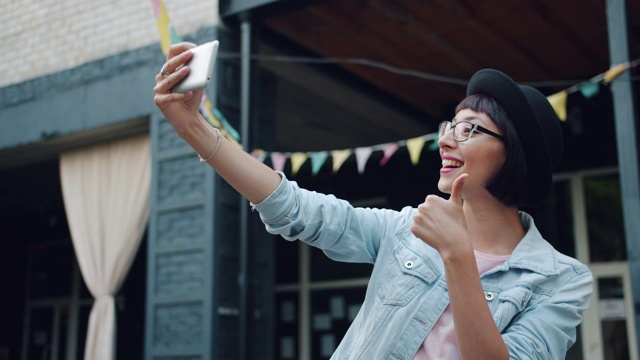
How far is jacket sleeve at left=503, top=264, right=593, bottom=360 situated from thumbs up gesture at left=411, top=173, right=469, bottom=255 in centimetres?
27

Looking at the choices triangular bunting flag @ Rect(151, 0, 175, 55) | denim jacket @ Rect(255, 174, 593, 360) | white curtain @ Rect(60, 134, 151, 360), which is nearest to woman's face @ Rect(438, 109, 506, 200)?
denim jacket @ Rect(255, 174, 593, 360)

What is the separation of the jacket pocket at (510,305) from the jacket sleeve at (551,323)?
0.05 ft

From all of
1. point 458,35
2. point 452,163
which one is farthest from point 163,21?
point 452,163

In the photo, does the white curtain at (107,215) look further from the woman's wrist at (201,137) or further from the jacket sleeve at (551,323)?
the jacket sleeve at (551,323)

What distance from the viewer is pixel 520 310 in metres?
1.67

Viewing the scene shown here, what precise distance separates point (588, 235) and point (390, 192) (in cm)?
214

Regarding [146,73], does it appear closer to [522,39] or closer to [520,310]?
[522,39]

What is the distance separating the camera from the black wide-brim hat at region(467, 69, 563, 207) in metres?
1.80

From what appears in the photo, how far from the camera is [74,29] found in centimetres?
693

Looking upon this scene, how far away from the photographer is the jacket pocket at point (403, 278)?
67.7 inches

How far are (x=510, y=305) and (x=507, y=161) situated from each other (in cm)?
34

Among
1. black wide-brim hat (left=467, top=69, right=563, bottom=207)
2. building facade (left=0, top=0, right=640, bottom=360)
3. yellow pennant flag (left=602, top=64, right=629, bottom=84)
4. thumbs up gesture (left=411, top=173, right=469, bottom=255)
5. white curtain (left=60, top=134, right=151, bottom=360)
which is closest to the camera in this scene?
thumbs up gesture (left=411, top=173, right=469, bottom=255)

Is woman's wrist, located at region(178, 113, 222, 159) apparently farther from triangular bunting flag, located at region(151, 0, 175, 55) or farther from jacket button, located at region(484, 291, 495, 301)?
triangular bunting flag, located at region(151, 0, 175, 55)

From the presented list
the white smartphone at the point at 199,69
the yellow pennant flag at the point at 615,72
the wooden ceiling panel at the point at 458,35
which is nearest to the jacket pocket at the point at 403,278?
the white smartphone at the point at 199,69
